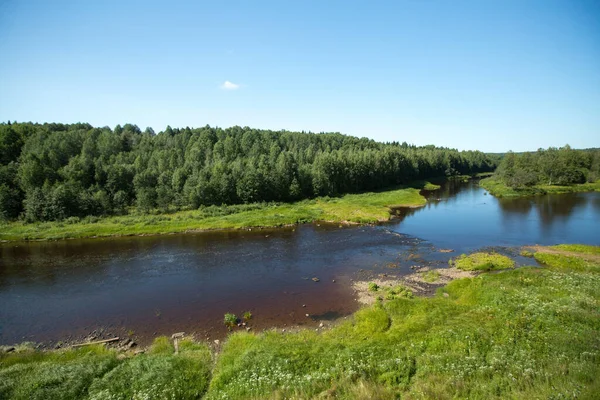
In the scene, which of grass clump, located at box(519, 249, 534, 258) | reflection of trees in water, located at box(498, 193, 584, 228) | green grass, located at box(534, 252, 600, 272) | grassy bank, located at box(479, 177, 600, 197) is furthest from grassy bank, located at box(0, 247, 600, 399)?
grassy bank, located at box(479, 177, 600, 197)

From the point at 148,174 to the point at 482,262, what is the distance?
70134 millimetres

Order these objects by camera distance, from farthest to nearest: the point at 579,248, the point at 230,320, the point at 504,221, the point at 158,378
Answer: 1. the point at 504,221
2. the point at 579,248
3. the point at 230,320
4. the point at 158,378

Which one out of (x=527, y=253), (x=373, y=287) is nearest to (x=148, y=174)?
(x=373, y=287)

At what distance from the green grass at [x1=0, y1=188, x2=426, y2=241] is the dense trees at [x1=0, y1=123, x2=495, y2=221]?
4.21 metres

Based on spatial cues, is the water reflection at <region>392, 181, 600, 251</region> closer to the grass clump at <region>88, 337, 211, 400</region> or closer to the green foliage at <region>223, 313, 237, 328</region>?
the green foliage at <region>223, 313, 237, 328</region>

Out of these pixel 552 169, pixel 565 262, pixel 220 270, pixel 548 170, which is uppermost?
pixel 552 169

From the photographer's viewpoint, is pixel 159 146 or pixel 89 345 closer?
pixel 89 345

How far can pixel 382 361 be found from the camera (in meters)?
15.2

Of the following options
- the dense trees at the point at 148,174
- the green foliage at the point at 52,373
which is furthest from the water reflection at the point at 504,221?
the green foliage at the point at 52,373

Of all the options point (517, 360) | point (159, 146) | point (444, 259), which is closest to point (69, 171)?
point (159, 146)

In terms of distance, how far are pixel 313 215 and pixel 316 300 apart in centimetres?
3561

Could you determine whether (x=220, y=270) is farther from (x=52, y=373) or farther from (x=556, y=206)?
(x=556, y=206)

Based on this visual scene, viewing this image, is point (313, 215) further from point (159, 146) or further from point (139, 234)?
point (159, 146)

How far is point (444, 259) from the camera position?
3641 centimetres
